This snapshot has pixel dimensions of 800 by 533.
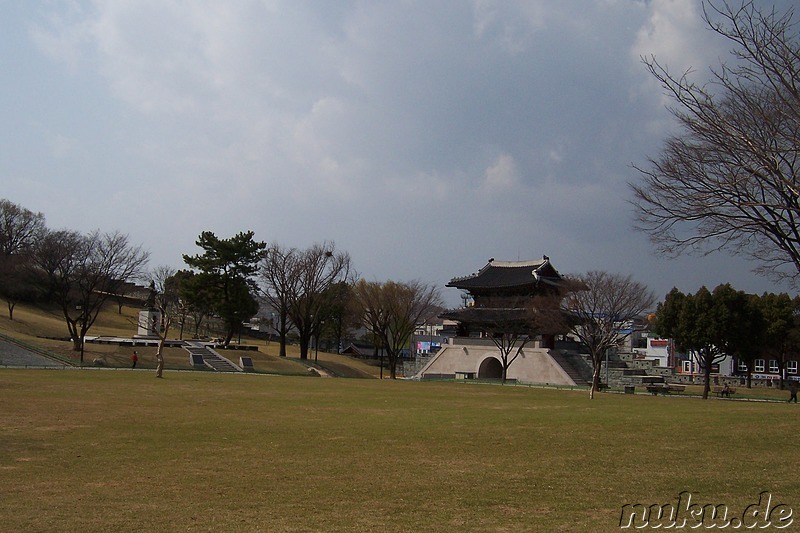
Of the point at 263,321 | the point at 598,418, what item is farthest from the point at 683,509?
the point at 263,321

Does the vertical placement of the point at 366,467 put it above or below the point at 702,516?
below

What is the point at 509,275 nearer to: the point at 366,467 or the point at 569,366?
the point at 569,366

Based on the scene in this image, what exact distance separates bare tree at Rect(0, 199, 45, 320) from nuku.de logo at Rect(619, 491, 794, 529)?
2531 inches

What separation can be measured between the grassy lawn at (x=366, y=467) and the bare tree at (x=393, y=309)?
39.6 meters

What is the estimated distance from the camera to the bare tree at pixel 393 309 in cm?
5875

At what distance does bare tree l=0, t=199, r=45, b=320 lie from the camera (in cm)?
6906

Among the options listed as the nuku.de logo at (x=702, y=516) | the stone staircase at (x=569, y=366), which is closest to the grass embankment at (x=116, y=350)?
the stone staircase at (x=569, y=366)

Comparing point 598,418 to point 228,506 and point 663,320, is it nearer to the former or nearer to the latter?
point 228,506

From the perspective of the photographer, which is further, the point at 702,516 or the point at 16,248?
the point at 16,248

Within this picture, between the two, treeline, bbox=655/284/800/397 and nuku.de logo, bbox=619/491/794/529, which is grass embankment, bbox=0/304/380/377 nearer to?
treeline, bbox=655/284/800/397

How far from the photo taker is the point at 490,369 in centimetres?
6606

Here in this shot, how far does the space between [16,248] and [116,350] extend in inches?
1522

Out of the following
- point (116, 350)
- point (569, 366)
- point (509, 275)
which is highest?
point (509, 275)

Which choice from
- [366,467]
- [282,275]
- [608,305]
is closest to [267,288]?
[282,275]
